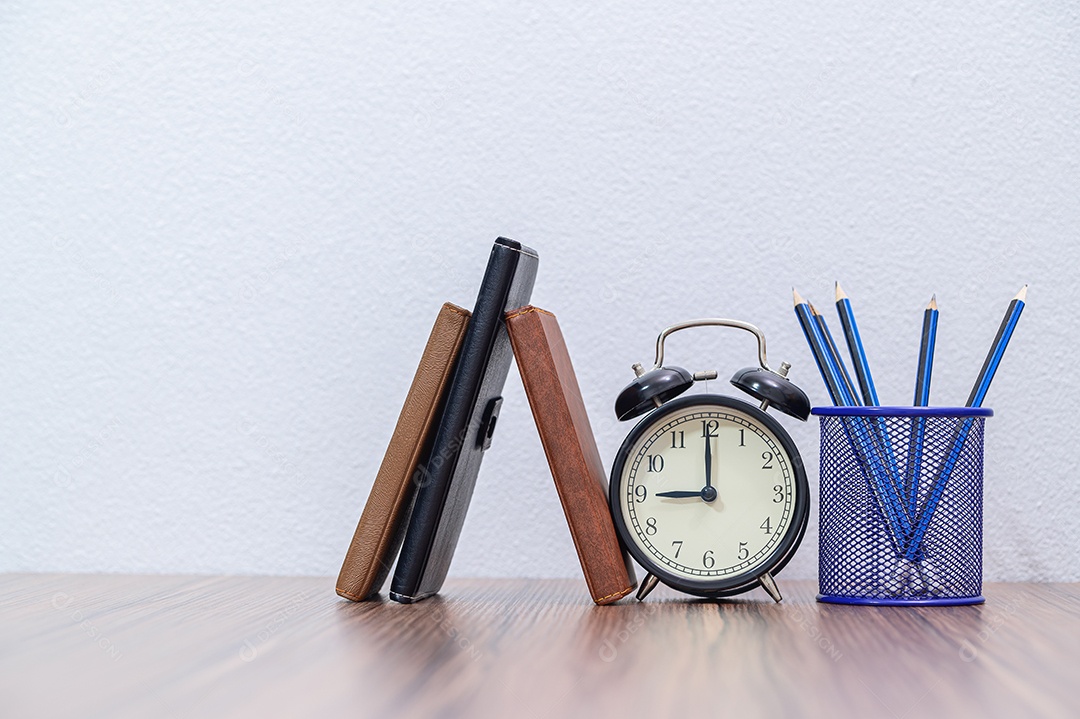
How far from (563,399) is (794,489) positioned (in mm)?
214

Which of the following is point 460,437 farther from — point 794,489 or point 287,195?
point 287,195

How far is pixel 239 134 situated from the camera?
1094 millimetres

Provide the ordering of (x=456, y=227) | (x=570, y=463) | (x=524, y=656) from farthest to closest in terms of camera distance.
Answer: (x=456, y=227) < (x=570, y=463) < (x=524, y=656)

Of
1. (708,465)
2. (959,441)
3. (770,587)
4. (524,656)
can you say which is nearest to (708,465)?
(708,465)

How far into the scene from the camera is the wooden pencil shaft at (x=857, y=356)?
2.90ft

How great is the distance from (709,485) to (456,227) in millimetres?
411

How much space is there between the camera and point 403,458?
83 cm

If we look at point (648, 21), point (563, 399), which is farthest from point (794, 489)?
point (648, 21)

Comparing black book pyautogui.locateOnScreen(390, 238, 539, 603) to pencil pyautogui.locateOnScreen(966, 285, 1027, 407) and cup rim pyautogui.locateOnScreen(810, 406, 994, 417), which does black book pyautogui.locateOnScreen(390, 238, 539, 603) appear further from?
pencil pyautogui.locateOnScreen(966, 285, 1027, 407)

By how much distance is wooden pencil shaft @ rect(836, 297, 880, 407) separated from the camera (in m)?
0.88

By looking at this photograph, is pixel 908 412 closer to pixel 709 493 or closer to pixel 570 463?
pixel 709 493

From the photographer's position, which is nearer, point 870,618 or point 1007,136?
point 870,618

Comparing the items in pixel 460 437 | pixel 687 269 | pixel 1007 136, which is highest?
pixel 1007 136

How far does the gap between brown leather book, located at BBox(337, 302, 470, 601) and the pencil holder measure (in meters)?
0.34
